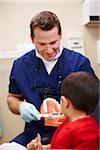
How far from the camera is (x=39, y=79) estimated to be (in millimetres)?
1415

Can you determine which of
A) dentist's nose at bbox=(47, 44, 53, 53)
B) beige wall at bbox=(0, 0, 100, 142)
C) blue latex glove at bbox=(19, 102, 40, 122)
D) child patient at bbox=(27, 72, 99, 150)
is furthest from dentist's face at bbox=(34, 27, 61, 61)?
beige wall at bbox=(0, 0, 100, 142)

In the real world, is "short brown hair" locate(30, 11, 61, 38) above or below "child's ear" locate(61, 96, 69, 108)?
above

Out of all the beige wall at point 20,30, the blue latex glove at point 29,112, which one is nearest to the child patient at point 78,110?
the blue latex glove at point 29,112

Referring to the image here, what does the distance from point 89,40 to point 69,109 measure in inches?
39.8

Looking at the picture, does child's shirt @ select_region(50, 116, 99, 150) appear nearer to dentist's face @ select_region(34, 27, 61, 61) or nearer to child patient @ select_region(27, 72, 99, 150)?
child patient @ select_region(27, 72, 99, 150)

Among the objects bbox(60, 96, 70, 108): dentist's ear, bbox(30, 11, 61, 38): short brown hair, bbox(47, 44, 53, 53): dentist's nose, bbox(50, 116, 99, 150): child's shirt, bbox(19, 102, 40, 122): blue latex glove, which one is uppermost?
bbox(30, 11, 61, 38): short brown hair

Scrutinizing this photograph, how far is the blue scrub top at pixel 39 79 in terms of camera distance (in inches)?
54.8

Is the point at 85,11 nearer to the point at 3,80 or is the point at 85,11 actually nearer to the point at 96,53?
the point at 96,53

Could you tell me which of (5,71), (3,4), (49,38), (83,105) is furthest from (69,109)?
(3,4)

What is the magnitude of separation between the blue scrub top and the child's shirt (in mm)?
426

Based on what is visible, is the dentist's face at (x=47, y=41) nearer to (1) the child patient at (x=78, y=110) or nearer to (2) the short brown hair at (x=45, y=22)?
(2) the short brown hair at (x=45, y=22)

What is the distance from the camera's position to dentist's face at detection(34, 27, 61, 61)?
1339 mm

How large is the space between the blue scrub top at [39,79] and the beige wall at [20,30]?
0.41 meters

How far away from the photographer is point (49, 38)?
1.34 meters
